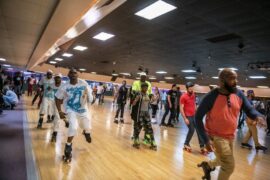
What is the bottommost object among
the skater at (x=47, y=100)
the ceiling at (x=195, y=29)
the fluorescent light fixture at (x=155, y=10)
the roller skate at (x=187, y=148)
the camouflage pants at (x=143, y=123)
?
the roller skate at (x=187, y=148)

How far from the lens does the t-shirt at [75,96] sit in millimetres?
3443

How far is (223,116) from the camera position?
7.47 feet

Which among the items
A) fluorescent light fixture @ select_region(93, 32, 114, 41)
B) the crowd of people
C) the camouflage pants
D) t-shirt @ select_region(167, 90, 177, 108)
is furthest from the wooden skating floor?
fluorescent light fixture @ select_region(93, 32, 114, 41)

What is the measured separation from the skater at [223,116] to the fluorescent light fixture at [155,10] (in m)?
3.59

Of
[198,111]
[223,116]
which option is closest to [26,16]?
[198,111]

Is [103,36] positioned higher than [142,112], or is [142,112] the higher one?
[103,36]

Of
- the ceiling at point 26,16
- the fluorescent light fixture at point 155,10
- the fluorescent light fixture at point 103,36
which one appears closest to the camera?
the fluorescent light fixture at point 155,10

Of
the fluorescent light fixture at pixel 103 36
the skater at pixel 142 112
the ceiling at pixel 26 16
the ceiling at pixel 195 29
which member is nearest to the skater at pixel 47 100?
→ the ceiling at pixel 26 16

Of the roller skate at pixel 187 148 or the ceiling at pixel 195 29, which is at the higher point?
the ceiling at pixel 195 29

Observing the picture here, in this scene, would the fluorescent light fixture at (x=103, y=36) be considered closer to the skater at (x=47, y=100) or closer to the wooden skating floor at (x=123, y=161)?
the skater at (x=47, y=100)

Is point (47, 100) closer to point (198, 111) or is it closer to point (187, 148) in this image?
point (187, 148)

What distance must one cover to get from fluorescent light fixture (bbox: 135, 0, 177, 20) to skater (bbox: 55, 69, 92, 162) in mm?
3015

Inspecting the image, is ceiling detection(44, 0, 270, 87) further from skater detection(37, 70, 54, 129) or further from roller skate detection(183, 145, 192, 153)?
roller skate detection(183, 145, 192, 153)

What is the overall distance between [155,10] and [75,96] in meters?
3.45
